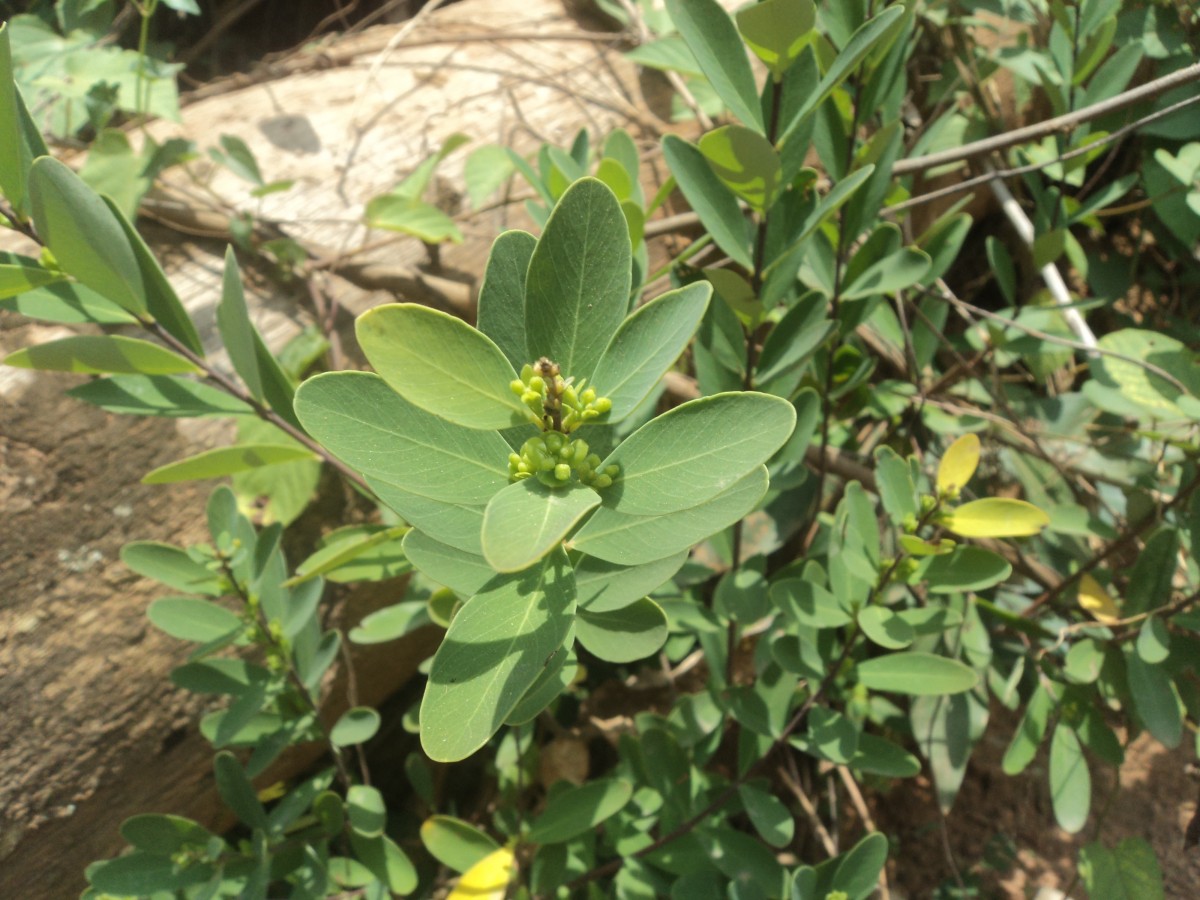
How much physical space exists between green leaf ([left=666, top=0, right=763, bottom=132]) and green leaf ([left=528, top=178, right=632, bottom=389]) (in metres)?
0.28

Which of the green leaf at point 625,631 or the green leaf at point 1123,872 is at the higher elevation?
the green leaf at point 625,631

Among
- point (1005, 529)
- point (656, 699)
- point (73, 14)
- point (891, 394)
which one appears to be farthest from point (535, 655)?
point (73, 14)

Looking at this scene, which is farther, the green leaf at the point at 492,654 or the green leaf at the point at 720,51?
the green leaf at the point at 720,51

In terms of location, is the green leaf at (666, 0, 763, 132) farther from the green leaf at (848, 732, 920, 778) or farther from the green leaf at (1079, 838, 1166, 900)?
the green leaf at (1079, 838, 1166, 900)

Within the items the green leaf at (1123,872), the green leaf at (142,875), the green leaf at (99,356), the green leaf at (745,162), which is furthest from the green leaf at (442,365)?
the green leaf at (1123,872)

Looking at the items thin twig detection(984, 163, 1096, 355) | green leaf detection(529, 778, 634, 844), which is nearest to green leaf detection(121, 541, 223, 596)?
green leaf detection(529, 778, 634, 844)

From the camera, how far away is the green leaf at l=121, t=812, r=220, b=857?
3.19 feet

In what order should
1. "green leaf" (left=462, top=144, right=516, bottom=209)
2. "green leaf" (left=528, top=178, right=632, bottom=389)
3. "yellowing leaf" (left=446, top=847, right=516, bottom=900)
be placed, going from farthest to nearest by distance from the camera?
"green leaf" (left=462, top=144, right=516, bottom=209) < "yellowing leaf" (left=446, top=847, right=516, bottom=900) < "green leaf" (left=528, top=178, right=632, bottom=389)

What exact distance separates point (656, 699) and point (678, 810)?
562 millimetres

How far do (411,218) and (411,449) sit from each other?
2.93 feet

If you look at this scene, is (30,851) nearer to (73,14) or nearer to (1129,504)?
(73,14)

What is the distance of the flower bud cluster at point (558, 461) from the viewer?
53cm

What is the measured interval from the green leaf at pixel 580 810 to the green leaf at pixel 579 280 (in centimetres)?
62

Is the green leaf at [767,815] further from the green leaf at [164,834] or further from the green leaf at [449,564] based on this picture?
the green leaf at [164,834]
